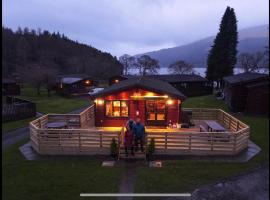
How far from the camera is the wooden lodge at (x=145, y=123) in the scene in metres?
15.2

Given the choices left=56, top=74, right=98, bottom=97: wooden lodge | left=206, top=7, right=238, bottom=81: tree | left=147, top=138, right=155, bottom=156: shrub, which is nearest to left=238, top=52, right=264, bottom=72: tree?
left=206, top=7, right=238, bottom=81: tree

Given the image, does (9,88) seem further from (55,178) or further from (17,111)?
(55,178)

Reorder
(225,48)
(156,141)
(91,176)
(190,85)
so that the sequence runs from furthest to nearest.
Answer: (225,48), (190,85), (156,141), (91,176)

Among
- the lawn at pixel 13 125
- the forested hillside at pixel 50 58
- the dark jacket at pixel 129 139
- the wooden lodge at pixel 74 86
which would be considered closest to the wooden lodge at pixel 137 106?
the dark jacket at pixel 129 139

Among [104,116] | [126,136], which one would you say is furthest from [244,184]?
[104,116]

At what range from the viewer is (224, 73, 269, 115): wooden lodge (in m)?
26.2

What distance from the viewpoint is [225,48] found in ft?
161

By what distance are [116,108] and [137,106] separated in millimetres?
1557

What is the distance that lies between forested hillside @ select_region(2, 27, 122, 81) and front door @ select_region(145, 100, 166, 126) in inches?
→ 2284

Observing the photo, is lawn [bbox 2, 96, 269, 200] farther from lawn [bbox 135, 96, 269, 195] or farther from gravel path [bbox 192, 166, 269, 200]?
gravel path [bbox 192, 166, 269, 200]

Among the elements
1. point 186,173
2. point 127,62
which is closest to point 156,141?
point 186,173

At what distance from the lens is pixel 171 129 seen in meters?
20.1

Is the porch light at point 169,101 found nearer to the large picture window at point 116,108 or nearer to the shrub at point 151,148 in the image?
the large picture window at point 116,108

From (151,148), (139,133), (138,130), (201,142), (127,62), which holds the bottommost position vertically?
(151,148)
